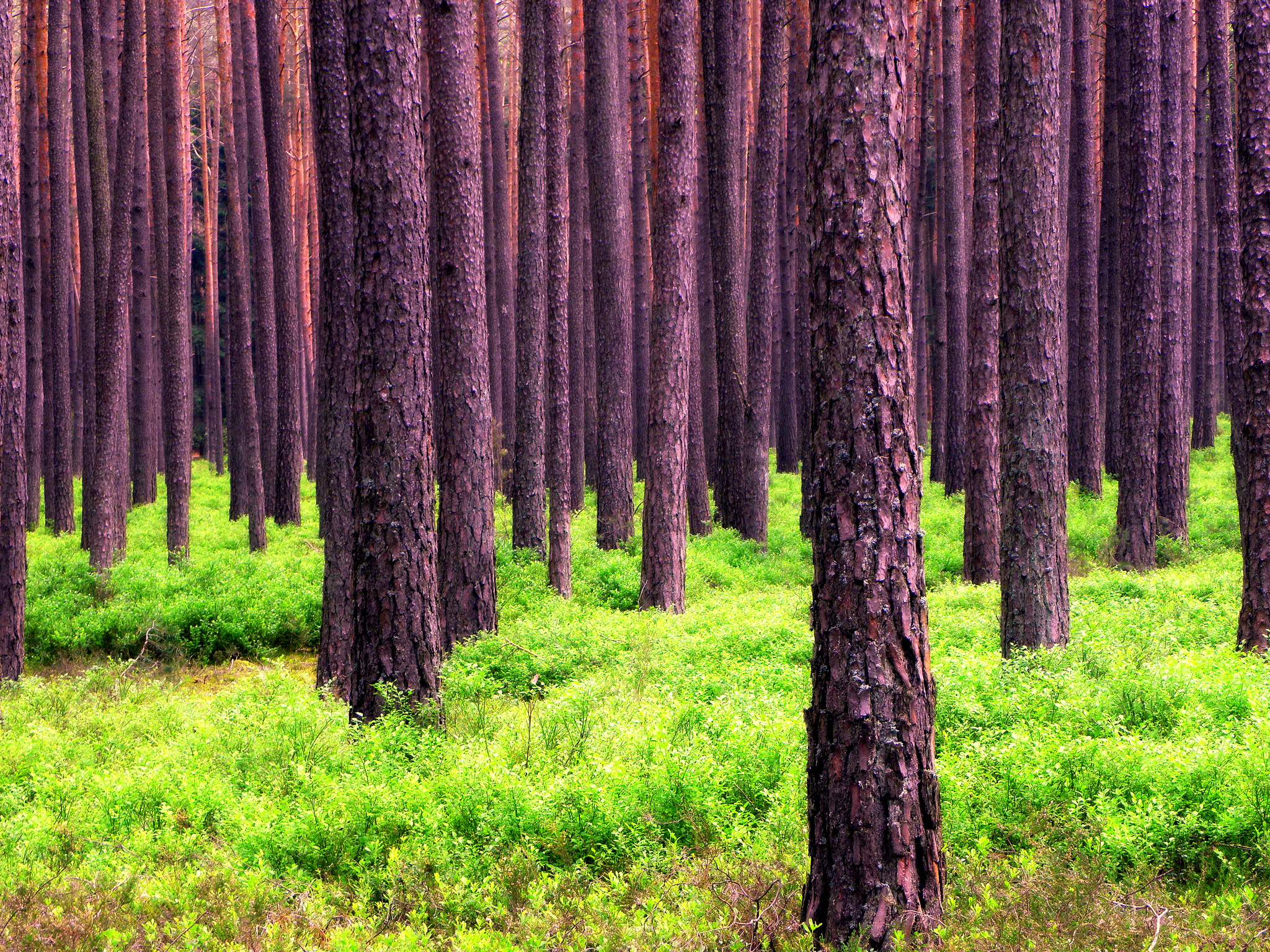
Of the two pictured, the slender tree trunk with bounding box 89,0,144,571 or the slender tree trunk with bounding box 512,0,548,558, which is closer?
the slender tree trunk with bounding box 512,0,548,558

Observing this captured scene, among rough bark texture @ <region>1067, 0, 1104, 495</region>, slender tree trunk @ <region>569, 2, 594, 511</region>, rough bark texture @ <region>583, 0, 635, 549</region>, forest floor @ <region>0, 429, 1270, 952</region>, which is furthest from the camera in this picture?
slender tree trunk @ <region>569, 2, 594, 511</region>

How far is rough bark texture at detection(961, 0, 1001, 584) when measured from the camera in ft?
34.5

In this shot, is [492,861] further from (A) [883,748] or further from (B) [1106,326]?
(B) [1106,326]

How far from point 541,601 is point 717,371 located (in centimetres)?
628

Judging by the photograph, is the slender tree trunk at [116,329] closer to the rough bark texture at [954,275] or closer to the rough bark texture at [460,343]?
the rough bark texture at [460,343]

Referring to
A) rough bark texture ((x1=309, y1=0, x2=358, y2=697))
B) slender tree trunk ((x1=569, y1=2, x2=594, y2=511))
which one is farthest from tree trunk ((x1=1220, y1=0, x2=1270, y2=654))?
slender tree trunk ((x1=569, y1=2, x2=594, y2=511))

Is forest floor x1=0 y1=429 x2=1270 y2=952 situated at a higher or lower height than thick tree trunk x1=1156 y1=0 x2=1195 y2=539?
lower

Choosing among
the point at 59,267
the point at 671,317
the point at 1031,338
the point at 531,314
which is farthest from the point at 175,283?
the point at 1031,338

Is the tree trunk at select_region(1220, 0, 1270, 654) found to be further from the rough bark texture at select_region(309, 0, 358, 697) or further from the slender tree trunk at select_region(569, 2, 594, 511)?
the slender tree trunk at select_region(569, 2, 594, 511)

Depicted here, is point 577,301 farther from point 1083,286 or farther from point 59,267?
point 1083,286

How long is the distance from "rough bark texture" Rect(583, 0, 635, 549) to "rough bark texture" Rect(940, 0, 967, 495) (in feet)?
24.0

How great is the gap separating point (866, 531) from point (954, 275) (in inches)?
663

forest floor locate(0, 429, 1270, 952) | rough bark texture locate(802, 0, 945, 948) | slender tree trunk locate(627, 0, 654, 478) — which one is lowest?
forest floor locate(0, 429, 1270, 952)

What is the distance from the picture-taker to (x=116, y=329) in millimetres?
13031
